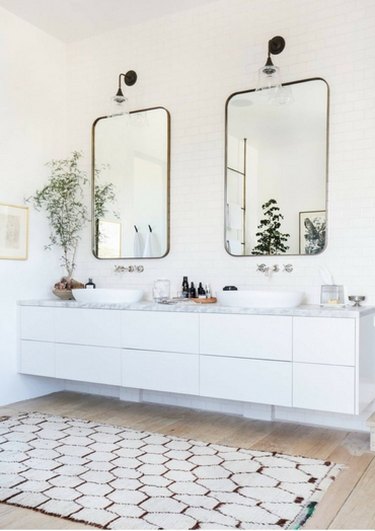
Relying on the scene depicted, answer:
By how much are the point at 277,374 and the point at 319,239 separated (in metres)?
1.07

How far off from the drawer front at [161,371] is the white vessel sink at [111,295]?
0.43 metres

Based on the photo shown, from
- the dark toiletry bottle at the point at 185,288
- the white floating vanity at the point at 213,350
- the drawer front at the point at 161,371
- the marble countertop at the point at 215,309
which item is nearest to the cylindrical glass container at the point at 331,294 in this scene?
the marble countertop at the point at 215,309

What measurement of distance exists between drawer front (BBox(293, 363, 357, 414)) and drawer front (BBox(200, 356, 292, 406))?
0.07 meters

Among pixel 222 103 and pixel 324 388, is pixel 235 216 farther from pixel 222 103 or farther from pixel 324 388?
pixel 324 388

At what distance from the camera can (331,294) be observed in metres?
3.76

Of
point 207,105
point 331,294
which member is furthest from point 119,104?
point 331,294

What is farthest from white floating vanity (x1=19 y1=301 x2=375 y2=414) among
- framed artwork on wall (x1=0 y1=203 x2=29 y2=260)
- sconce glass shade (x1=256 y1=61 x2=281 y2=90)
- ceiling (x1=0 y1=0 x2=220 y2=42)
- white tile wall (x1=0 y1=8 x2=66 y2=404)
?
ceiling (x1=0 y1=0 x2=220 y2=42)

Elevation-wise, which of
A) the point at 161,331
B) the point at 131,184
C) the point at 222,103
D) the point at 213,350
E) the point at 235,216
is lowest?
the point at 213,350

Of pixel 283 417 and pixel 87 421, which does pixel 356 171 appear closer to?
pixel 283 417

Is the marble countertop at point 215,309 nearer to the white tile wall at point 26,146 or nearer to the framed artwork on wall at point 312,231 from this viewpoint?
the white tile wall at point 26,146

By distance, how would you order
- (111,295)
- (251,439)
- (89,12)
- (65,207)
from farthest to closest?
(65,207) → (89,12) → (111,295) → (251,439)

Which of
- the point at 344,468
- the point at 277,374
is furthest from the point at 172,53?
the point at 344,468

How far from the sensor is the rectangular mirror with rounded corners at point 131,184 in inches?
183

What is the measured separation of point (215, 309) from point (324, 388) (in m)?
0.90
